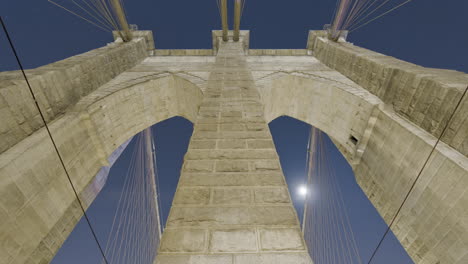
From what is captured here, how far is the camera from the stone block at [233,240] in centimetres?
154

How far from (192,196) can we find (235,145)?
98 centimetres

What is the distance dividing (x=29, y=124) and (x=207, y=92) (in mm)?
3446

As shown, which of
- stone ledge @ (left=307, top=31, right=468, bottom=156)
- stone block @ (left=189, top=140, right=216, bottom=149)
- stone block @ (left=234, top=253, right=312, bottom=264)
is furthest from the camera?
stone ledge @ (left=307, top=31, right=468, bottom=156)

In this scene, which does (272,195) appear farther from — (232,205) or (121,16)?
(121,16)

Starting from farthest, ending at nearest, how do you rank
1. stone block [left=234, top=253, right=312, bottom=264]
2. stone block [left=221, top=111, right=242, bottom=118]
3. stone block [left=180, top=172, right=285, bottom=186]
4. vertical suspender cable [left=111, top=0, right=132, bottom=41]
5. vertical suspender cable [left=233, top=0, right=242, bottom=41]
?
vertical suspender cable [left=233, top=0, right=242, bottom=41] → vertical suspender cable [left=111, top=0, right=132, bottom=41] → stone block [left=221, top=111, right=242, bottom=118] → stone block [left=180, top=172, right=285, bottom=186] → stone block [left=234, top=253, right=312, bottom=264]

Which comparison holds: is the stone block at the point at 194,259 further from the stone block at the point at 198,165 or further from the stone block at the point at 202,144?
the stone block at the point at 202,144

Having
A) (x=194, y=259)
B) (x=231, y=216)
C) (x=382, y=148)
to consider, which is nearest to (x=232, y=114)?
(x=231, y=216)

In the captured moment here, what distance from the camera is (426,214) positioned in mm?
3807

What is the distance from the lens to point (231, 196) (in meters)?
2.00

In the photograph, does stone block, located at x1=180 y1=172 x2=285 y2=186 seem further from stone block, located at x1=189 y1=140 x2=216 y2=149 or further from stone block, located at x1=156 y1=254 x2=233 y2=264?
stone block, located at x1=156 y1=254 x2=233 y2=264

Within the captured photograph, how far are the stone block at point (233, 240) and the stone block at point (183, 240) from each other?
0.08m

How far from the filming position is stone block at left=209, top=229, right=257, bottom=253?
1543 mm

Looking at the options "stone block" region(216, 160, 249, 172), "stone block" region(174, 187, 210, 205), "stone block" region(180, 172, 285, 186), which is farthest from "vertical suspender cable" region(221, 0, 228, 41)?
"stone block" region(174, 187, 210, 205)

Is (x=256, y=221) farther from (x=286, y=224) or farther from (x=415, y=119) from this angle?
(x=415, y=119)
